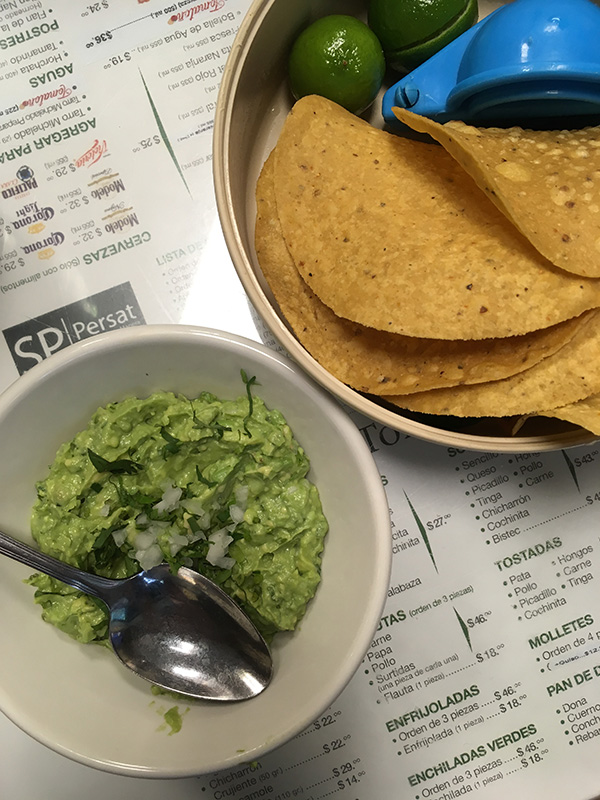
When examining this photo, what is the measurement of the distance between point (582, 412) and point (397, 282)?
29cm

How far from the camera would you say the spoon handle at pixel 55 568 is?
2.54ft

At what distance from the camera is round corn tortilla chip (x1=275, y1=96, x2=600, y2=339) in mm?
735

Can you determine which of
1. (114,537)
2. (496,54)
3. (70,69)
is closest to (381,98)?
(496,54)

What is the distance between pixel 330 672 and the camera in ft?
2.59

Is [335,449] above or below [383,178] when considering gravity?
below

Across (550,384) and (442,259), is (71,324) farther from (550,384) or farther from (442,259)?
(550,384)

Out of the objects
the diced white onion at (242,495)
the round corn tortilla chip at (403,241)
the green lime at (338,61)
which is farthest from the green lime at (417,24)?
the diced white onion at (242,495)

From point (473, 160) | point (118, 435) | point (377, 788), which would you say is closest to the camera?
point (473, 160)

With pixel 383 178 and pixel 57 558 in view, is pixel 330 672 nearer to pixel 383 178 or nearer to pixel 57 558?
pixel 57 558

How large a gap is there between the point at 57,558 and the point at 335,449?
422 mm

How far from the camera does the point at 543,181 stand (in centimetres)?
77

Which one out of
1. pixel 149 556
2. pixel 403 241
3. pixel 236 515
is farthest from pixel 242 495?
pixel 403 241

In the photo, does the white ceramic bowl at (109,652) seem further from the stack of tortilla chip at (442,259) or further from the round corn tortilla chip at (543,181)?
the round corn tortilla chip at (543,181)

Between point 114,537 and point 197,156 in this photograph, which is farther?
point 197,156
